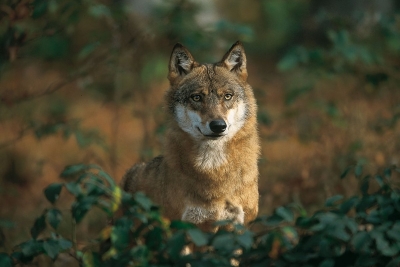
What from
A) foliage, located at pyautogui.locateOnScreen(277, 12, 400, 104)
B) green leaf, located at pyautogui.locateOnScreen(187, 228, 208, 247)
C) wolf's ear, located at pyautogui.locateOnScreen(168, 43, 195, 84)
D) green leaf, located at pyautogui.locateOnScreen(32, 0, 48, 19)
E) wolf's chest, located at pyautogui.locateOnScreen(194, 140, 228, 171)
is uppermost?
foliage, located at pyautogui.locateOnScreen(277, 12, 400, 104)

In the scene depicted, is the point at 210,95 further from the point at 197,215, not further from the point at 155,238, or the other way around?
the point at 155,238

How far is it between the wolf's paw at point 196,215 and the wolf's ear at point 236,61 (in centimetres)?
147

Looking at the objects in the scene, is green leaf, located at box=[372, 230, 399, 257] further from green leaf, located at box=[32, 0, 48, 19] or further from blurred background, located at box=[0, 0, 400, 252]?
green leaf, located at box=[32, 0, 48, 19]

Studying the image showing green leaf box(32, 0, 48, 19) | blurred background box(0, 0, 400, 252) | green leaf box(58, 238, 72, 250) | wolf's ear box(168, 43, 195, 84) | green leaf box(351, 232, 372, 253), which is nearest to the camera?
green leaf box(351, 232, 372, 253)

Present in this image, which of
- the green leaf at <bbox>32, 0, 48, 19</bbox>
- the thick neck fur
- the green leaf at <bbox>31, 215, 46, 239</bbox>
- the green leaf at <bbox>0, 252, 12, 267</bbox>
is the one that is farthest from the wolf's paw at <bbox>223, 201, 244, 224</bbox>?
the green leaf at <bbox>32, 0, 48, 19</bbox>

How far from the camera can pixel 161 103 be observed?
255 inches

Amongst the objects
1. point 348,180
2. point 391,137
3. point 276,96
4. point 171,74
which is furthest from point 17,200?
point 276,96

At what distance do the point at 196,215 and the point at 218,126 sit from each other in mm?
791

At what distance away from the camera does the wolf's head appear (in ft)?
17.0

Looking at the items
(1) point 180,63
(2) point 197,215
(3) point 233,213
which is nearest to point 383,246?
(3) point 233,213

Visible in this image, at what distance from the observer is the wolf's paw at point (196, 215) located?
5027 millimetres

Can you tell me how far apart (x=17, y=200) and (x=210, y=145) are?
4.67 m

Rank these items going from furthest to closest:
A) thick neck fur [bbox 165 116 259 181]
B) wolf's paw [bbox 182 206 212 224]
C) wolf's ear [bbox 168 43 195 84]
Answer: wolf's ear [bbox 168 43 195 84]
thick neck fur [bbox 165 116 259 181]
wolf's paw [bbox 182 206 212 224]

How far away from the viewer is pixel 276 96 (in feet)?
46.5
